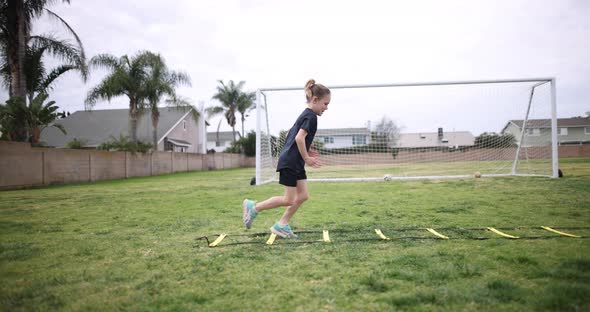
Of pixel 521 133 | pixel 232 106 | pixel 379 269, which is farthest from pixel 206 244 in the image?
pixel 232 106

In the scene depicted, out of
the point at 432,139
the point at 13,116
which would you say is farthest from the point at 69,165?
the point at 432,139

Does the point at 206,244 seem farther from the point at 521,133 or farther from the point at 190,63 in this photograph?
the point at 190,63

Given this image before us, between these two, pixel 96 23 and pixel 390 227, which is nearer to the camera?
pixel 390 227

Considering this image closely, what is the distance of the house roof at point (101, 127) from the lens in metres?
31.7

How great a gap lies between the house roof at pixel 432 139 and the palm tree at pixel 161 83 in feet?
57.3

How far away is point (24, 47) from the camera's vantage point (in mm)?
15906

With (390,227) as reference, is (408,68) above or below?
above

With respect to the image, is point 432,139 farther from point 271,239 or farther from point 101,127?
point 101,127

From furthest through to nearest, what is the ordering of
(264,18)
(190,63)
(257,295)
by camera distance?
(190,63) → (264,18) → (257,295)

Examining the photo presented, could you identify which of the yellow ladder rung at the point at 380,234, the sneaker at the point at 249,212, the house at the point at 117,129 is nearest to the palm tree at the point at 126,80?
the house at the point at 117,129

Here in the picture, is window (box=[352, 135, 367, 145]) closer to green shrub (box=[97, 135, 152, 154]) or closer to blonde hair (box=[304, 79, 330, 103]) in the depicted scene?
blonde hair (box=[304, 79, 330, 103])

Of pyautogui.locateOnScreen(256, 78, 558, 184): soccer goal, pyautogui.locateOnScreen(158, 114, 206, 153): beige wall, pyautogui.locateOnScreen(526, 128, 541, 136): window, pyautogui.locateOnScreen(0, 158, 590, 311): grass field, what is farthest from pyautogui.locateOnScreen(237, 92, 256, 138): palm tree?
pyautogui.locateOnScreen(0, 158, 590, 311): grass field

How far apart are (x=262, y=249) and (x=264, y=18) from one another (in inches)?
628

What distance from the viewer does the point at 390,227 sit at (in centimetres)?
441
